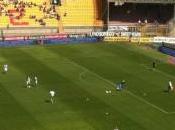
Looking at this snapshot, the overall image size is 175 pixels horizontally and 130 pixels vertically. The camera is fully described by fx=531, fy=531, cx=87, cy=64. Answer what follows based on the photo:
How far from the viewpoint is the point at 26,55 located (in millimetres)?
76000

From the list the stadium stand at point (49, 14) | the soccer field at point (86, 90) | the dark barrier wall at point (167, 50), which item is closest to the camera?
the soccer field at point (86, 90)

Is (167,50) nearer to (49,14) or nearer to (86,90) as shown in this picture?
(86,90)

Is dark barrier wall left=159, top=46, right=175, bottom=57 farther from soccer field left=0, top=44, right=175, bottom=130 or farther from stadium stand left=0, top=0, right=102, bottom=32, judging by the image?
stadium stand left=0, top=0, right=102, bottom=32

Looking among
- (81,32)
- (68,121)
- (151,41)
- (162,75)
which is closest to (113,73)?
(162,75)

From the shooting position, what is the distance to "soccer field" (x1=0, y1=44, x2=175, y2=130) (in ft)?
154

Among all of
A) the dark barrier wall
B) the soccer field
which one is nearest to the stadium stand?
the soccer field

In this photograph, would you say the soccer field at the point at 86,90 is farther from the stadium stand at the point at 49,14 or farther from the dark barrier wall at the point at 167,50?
the stadium stand at the point at 49,14

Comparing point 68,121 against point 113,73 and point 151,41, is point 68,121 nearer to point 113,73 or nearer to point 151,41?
point 113,73

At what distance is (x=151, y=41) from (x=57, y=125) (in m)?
46.9

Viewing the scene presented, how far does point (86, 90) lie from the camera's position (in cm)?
5716

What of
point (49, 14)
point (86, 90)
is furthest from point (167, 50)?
point (49, 14)

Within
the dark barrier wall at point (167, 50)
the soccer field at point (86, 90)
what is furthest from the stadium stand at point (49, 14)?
the dark barrier wall at point (167, 50)

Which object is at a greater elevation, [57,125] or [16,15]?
[16,15]

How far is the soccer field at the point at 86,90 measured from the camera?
46875 millimetres
